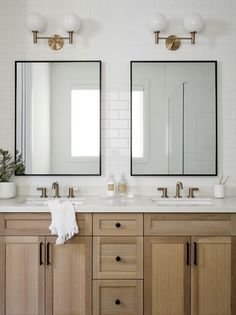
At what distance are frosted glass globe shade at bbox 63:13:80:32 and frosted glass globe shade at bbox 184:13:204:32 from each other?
91cm

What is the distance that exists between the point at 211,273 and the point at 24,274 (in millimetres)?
1303

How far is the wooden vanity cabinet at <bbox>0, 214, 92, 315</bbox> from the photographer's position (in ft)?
7.35

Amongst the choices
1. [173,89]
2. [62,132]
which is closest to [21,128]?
[62,132]

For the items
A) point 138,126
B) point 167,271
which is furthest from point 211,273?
point 138,126

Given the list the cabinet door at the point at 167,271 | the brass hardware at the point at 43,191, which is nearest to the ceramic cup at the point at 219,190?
the cabinet door at the point at 167,271

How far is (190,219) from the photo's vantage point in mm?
2236

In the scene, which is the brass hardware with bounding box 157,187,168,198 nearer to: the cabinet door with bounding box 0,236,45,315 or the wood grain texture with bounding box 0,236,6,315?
the cabinet door with bounding box 0,236,45,315

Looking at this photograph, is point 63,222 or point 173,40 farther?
point 173,40

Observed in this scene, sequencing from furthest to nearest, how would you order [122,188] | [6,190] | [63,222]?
1. [122,188]
2. [6,190]
3. [63,222]

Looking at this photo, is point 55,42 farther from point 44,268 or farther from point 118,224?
point 44,268

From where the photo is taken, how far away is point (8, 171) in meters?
2.75

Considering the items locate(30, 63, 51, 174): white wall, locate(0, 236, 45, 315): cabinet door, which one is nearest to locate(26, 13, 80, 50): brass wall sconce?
locate(30, 63, 51, 174): white wall

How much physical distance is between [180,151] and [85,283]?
132 cm

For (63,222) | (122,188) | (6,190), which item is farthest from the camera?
(122,188)
